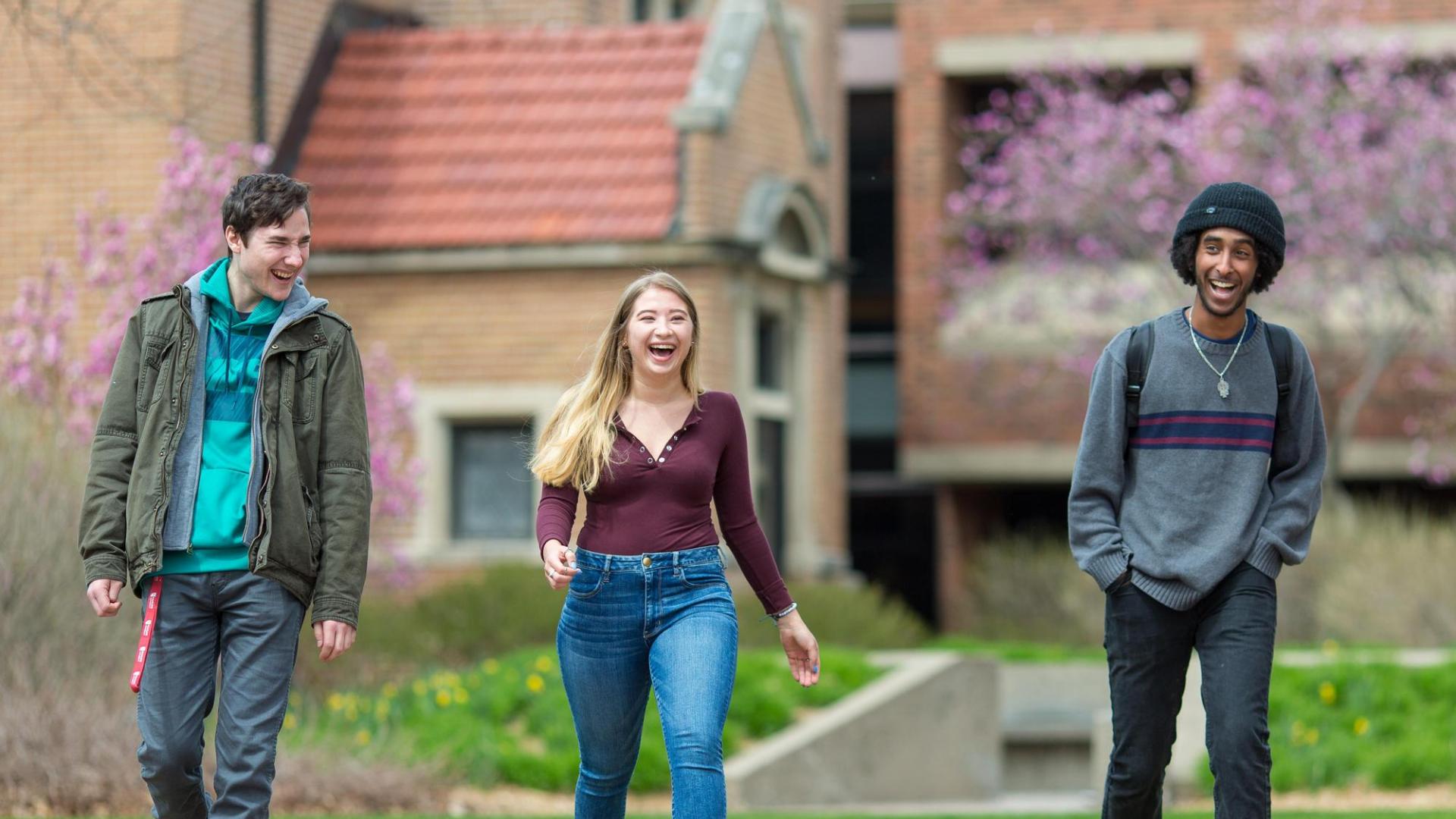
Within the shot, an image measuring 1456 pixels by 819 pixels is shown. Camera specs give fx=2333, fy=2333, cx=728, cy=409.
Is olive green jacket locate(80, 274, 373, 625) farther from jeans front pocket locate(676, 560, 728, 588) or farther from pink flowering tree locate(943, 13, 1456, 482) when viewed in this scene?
pink flowering tree locate(943, 13, 1456, 482)

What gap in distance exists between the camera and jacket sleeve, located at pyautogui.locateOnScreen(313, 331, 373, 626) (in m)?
6.20

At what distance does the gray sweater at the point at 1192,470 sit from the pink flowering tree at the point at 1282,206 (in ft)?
53.6

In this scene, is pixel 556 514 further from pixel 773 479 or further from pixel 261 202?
pixel 773 479

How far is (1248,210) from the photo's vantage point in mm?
6332

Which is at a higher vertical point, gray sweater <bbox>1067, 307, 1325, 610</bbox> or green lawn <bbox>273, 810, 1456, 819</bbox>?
gray sweater <bbox>1067, 307, 1325, 610</bbox>

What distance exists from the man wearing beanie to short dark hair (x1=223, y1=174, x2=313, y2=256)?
7.41ft

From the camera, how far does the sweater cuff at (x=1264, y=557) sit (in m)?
6.30

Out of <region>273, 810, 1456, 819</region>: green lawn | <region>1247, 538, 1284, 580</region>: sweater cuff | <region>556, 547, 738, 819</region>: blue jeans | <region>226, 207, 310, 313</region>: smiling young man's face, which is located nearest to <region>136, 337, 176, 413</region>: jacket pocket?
<region>226, 207, 310, 313</region>: smiling young man's face

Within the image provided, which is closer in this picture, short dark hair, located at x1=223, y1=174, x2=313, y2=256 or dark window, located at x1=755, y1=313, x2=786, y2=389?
short dark hair, located at x1=223, y1=174, x2=313, y2=256

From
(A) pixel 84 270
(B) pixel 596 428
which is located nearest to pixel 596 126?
(A) pixel 84 270

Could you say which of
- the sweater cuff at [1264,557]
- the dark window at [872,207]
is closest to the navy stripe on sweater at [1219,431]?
the sweater cuff at [1264,557]

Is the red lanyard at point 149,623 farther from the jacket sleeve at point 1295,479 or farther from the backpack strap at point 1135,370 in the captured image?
the jacket sleeve at point 1295,479

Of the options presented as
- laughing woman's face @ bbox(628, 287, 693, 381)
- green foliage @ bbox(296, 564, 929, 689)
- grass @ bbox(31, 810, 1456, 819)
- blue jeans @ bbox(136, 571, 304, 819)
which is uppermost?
laughing woman's face @ bbox(628, 287, 693, 381)

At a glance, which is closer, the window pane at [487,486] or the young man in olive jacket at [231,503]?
the young man in olive jacket at [231,503]
